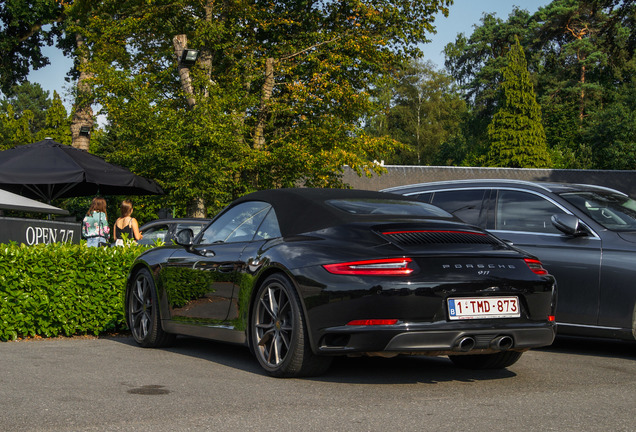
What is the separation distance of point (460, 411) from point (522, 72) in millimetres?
65765

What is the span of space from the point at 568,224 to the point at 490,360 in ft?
6.47

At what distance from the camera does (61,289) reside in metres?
9.48

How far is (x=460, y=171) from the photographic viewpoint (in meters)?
52.2

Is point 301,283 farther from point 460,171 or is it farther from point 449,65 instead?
point 449,65

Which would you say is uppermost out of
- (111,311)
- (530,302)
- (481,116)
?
(481,116)

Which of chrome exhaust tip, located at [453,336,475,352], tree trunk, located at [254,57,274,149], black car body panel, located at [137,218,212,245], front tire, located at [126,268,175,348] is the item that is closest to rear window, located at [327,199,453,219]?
chrome exhaust tip, located at [453,336,475,352]

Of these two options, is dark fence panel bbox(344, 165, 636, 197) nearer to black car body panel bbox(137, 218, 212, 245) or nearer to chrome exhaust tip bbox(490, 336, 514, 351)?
black car body panel bbox(137, 218, 212, 245)

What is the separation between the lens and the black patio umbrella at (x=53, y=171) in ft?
50.9

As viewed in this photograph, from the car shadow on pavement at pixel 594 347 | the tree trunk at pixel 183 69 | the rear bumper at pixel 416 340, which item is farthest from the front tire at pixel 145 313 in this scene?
the tree trunk at pixel 183 69

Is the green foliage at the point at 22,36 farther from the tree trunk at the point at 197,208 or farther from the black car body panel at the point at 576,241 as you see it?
the black car body panel at the point at 576,241

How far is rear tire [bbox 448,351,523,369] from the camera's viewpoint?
6688mm

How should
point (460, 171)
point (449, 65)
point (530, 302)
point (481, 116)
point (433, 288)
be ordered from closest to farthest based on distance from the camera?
point (433, 288) < point (530, 302) < point (460, 171) < point (481, 116) < point (449, 65)

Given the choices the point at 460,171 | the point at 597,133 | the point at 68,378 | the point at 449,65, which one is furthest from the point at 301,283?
the point at 449,65

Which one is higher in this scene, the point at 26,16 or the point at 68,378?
the point at 26,16
